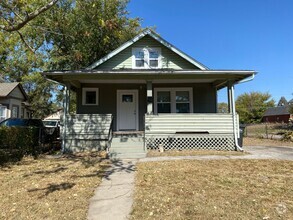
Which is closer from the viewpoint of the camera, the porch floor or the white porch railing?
the porch floor

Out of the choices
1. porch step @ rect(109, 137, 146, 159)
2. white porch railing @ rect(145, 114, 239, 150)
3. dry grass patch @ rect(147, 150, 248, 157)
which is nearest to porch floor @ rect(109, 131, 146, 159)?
porch step @ rect(109, 137, 146, 159)

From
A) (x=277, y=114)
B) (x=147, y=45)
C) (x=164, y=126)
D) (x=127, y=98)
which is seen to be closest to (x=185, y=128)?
(x=164, y=126)

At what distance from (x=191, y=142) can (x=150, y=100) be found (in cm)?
281

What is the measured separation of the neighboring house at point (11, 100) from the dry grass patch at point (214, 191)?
61.8ft

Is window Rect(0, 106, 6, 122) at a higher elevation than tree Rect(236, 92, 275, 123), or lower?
lower

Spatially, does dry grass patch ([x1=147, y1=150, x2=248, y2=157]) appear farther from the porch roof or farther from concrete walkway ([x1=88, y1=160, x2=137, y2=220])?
the porch roof

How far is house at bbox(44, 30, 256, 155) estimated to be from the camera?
1101 cm

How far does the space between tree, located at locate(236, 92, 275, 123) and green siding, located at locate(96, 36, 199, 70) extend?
45270 millimetres

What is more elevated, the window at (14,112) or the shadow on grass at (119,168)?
the window at (14,112)

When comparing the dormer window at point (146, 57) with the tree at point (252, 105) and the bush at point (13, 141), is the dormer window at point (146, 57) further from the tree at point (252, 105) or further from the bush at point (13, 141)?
the tree at point (252, 105)

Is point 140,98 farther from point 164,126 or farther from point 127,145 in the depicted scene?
point 127,145

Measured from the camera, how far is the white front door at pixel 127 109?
1356cm

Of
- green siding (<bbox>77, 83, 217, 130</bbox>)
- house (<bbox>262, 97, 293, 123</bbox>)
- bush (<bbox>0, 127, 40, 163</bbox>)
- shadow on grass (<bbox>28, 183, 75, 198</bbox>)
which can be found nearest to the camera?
shadow on grass (<bbox>28, 183, 75, 198</bbox>)

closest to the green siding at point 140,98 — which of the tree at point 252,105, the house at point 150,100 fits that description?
the house at point 150,100
